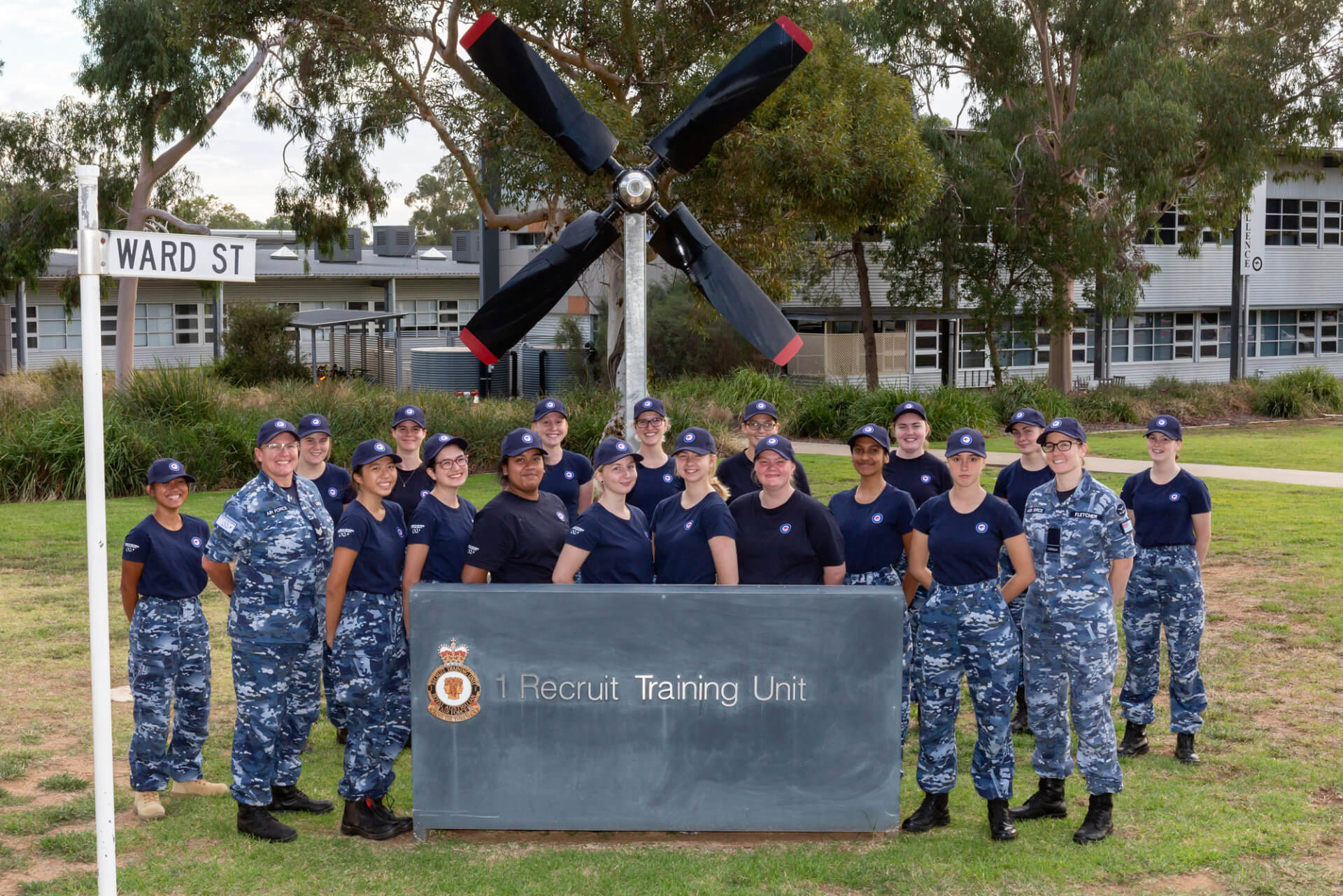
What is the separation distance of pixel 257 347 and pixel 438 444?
2693cm

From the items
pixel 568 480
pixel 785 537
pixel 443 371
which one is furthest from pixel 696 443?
pixel 443 371

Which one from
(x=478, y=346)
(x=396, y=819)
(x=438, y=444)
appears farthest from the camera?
(x=478, y=346)

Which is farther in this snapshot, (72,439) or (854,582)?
(72,439)

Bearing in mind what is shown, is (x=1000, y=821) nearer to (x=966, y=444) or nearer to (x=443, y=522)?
(x=966, y=444)

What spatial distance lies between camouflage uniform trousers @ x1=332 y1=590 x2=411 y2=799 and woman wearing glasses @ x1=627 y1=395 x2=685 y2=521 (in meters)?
1.98

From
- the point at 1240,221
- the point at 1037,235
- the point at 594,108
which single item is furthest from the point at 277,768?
the point at 1240,221

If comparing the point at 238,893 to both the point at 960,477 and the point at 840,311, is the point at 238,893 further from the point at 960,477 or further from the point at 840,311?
the point at 840,311

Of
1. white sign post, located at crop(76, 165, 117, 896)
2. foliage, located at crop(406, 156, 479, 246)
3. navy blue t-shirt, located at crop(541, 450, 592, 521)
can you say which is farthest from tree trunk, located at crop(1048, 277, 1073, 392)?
foliage, located at crop(406, 156, 479, 246)

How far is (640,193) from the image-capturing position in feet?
25.3

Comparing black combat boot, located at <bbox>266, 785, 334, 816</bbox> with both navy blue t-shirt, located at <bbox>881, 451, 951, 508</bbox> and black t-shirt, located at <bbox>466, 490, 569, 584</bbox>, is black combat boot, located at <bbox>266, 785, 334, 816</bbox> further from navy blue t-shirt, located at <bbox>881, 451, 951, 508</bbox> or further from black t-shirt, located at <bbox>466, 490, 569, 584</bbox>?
navy blue t-shirt, located at <bbox>881, 451, 951, 508</bbox>

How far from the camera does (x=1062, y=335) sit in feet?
105

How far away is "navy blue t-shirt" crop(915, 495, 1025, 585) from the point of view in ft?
19.0

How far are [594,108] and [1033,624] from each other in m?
12.2

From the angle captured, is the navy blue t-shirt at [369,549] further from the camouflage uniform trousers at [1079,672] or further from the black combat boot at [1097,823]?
the black combat boot at [1097,823]
